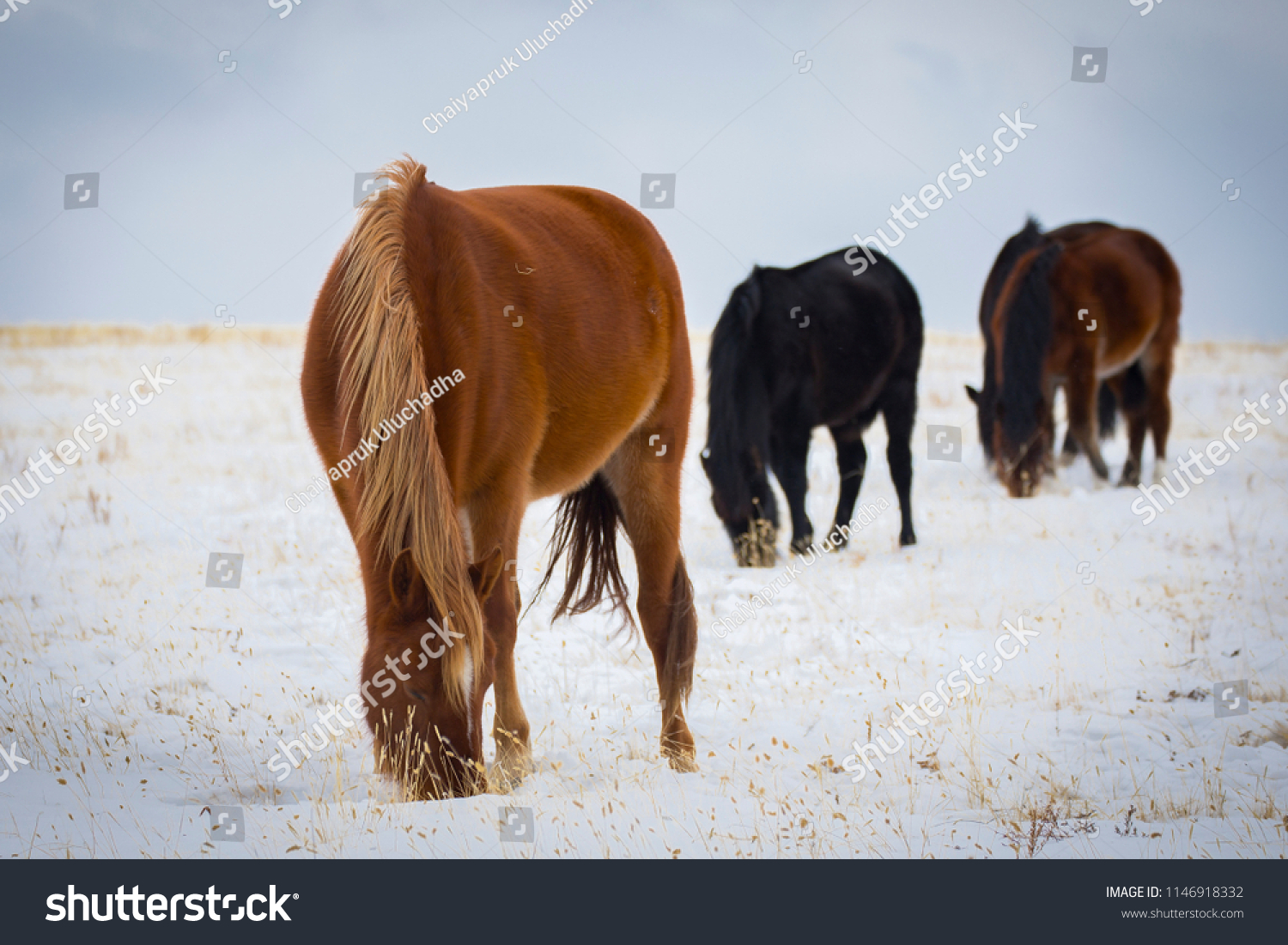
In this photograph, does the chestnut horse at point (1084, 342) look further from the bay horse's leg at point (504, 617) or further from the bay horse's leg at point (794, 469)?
the bay horse's leg at point (504, 617)

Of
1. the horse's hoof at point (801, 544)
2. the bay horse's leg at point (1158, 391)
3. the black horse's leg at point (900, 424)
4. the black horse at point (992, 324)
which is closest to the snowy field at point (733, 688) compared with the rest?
the horse's hoof at point (801, 544)

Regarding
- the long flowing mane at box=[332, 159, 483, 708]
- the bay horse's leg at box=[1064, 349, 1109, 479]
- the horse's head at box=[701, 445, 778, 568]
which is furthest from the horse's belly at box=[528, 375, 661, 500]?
the bay horse's leg at box=[1064, 349, 1109, 479]

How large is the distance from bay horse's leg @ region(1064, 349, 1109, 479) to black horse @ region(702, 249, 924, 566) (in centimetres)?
236

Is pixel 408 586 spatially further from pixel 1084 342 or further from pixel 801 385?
pixel 1084 342

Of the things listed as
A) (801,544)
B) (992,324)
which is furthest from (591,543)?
(992,324)

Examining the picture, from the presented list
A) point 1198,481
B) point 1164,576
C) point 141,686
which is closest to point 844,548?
point 1164,576

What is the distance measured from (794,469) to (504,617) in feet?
14.1

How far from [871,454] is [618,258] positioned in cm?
877

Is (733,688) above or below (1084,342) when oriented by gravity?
below

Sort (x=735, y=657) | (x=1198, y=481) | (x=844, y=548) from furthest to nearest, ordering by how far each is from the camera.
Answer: (x=1198, y=481) → (x=844, y=548) → (x=735, y=657)

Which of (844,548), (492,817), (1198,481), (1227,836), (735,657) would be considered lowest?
(1227,836)

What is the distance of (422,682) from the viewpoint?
2650mm

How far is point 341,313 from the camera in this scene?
307 centimetres

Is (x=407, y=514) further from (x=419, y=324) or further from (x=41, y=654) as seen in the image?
(x=41, y=654)
